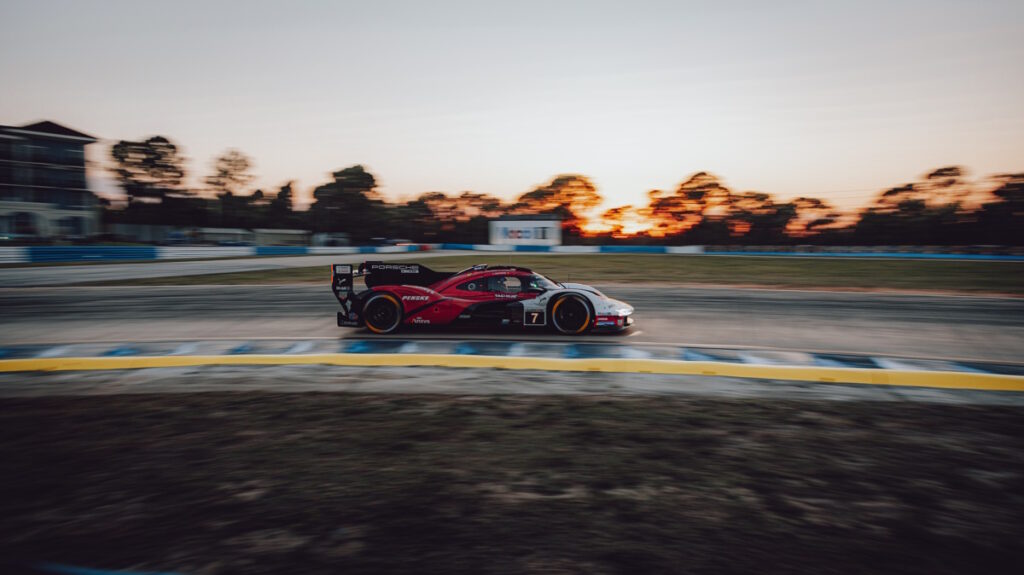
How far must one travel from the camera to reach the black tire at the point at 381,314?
8836 millimetres

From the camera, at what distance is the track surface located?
27.8 ft

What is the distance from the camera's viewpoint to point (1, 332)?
9547 millimetres

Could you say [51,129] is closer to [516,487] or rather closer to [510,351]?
[510,351]

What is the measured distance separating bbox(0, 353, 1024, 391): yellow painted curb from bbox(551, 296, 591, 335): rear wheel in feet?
5.46

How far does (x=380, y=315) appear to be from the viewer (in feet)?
29.1

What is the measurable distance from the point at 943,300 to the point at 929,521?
13039 mm

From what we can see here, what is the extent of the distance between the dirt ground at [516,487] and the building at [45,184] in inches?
2194

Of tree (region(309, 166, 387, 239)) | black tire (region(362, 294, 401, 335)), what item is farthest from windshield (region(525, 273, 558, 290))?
tree (region(309, 166, 387, 239))

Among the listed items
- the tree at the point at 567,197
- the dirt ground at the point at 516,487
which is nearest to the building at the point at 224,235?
the tree at the point at 567,197

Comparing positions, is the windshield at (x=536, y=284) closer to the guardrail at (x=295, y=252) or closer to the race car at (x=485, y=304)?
the race car at (x=485, y=304)

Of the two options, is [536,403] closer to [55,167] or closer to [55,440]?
[55,440]

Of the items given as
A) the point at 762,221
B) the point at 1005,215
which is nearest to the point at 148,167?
the point at 762,221

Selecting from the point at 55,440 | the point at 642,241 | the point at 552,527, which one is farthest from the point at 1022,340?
the point at 642,241

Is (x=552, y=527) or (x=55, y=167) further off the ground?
(x=55, y=167)
